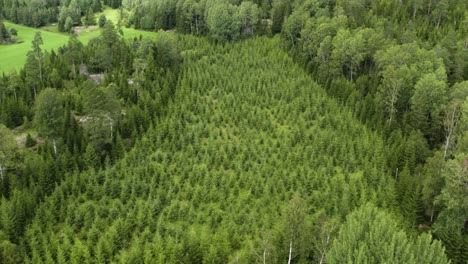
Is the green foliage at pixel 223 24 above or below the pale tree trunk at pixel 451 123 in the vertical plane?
above

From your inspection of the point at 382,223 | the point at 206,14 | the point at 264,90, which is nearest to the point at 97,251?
the point at 382,223

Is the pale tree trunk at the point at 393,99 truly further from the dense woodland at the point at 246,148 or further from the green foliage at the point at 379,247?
the green foliage at the point at 379,247

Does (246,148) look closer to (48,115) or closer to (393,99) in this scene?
(393,99)

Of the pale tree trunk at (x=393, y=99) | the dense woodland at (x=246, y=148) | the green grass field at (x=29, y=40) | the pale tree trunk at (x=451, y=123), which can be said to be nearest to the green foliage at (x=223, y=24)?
the dense woodland at (x=246, y=148)

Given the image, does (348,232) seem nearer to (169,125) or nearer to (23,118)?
(169,125)

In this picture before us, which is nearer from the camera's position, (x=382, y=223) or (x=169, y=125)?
(x=382, y=223)

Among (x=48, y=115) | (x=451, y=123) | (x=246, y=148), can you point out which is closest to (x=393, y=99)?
(x=451, y=123)

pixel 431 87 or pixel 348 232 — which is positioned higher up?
pixel 431 87
